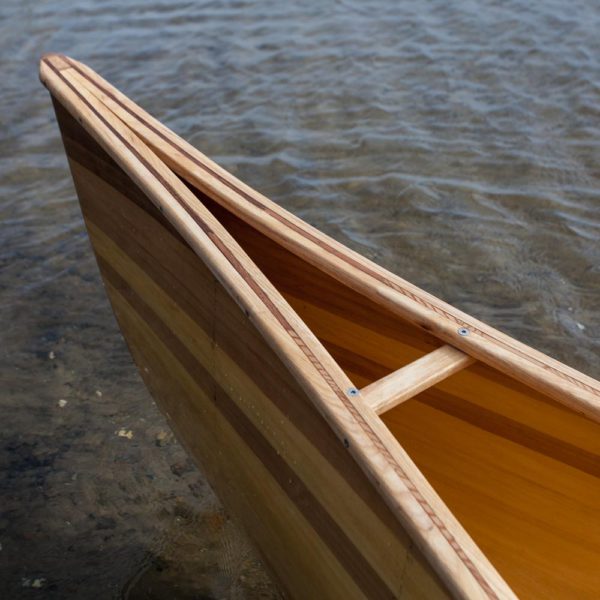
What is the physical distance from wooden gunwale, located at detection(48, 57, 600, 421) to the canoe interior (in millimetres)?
120

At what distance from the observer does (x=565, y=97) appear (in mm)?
5930

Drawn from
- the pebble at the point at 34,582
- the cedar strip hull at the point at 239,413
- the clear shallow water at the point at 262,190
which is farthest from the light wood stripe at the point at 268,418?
the pebble at the point at 34,582

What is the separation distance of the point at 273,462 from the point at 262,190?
310cm

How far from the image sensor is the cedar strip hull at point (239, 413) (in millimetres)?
1817

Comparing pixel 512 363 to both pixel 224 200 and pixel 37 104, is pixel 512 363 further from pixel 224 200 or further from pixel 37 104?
pixel 37 104

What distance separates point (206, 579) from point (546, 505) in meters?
1.28

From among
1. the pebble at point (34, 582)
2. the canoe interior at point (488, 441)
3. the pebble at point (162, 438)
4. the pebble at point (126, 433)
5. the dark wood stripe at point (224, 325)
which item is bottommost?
the pebble at point (34, 582)

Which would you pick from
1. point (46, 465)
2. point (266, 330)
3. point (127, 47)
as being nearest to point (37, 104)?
point (127, 47)

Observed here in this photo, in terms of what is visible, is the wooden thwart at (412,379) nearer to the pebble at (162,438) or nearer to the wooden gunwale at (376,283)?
the wooden gunwale at (376,283)

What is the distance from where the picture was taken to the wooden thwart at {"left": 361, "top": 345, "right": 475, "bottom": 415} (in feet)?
6.09

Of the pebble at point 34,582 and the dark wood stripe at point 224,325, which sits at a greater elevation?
the dark wood stripe at point 224,325

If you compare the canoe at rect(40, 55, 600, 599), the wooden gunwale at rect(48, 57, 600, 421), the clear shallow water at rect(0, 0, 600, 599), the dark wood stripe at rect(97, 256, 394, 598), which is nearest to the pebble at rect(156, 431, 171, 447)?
the clear shallow water at rect(0, 0, 600, 599)

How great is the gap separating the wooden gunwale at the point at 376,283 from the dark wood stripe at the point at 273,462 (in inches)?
20.2

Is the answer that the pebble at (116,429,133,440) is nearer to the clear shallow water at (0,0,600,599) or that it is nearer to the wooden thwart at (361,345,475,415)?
the clear shallow water at (0,0,600,599)
